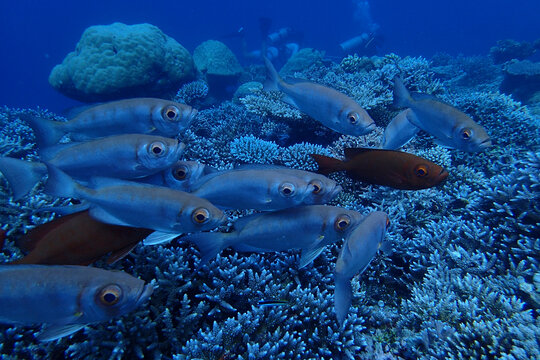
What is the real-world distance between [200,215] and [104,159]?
110 cm

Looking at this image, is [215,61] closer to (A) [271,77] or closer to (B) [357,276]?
(A) [271,77]

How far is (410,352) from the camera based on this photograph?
10.2 ft

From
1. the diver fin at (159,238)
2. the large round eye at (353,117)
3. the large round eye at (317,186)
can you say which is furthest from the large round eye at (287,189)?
the large round eye at (353,117)

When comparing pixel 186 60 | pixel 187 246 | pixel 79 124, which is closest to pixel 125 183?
pixel 79 124

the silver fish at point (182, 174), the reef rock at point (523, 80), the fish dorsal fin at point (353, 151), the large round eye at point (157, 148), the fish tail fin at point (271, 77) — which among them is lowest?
the silver fish at point (182, 174)

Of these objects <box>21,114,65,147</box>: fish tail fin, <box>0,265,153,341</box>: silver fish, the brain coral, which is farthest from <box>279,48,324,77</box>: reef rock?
<box>0,265,153,341</box>: silver fish

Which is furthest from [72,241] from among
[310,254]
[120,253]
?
[310,254]

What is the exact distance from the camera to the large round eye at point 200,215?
6.83 feet

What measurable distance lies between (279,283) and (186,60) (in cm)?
1204

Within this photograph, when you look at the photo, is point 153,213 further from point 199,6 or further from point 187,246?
point 199,6

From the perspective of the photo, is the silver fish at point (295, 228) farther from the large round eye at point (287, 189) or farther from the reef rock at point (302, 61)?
the reef rock at point (302, 61)

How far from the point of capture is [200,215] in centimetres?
208

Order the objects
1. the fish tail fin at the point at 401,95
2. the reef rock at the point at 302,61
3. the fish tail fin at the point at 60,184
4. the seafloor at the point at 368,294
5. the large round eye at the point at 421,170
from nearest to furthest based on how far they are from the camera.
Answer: the fish tail fin at the point at 60,184, the large round eye at the point at 421,170, the seafloor at the point at 368,294, the fish tail fin at the point at 401,95, the reef rock at the point at 302,61

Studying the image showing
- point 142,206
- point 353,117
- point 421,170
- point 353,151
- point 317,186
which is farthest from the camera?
point 353,117
